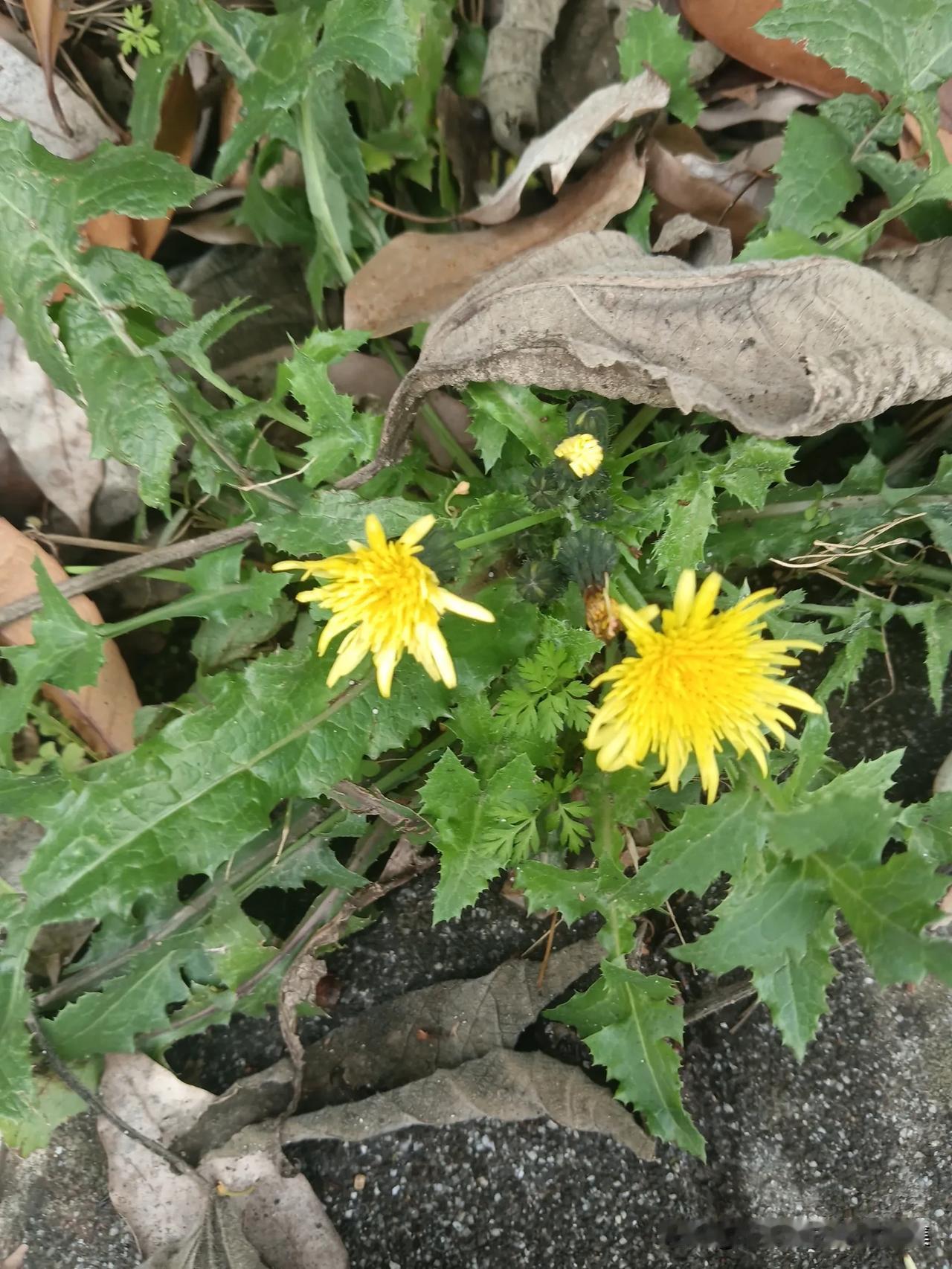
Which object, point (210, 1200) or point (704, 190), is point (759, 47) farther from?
point (210, 1200)

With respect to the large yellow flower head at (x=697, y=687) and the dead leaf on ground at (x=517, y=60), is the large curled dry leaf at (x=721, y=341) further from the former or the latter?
the dead leaf on ground at (x=517, y=60)

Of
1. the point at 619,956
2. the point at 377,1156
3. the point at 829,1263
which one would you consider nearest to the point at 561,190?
the point at 619,956

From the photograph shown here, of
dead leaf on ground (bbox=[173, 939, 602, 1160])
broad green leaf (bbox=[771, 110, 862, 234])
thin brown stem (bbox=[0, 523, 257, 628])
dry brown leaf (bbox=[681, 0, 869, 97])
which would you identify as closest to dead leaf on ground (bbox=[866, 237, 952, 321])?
broad green leaf (bbox=[771, 110, 862, 234])

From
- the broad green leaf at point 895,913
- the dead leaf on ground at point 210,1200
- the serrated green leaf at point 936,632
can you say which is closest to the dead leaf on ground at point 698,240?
the serrated green leaf at point 936,632

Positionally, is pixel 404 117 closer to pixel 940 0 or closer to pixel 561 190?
pixel 561 190

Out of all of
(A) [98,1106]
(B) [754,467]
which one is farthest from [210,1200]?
(B) [754,467]
